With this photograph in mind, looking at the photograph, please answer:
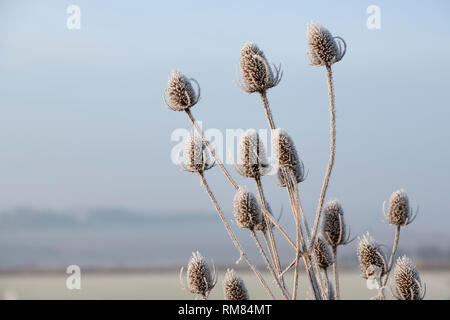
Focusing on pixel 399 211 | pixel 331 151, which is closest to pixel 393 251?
pixel 399 211

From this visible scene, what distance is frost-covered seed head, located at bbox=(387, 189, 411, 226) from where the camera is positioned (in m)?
4.78

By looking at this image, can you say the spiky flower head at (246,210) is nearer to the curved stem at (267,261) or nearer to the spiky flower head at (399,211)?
the curved stem at (267,261)

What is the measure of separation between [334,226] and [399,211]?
0.70 m

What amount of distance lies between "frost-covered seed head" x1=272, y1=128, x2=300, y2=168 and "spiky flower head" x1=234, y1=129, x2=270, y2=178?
0.32ft

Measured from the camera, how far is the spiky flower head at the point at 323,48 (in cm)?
412

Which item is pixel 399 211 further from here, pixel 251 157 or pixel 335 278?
pixel 251 157

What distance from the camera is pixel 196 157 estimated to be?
407cm

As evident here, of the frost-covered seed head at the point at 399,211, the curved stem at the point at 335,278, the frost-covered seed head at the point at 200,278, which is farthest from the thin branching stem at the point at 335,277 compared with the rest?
the frost-covered seed head at the point at 200,278

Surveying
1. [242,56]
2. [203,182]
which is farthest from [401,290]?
[242,56]

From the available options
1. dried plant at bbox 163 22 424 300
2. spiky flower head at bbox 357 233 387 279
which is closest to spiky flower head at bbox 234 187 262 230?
dried plant at bbox 163 22 424 300
